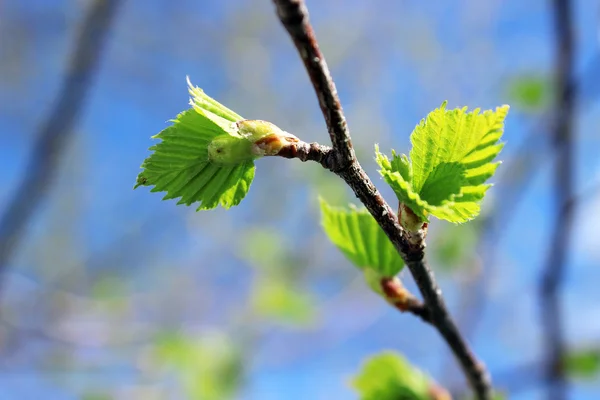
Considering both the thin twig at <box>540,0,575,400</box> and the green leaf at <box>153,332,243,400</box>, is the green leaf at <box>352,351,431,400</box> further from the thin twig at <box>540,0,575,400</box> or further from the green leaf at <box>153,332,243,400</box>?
the green leaf at <box>153,332,243,400</box>

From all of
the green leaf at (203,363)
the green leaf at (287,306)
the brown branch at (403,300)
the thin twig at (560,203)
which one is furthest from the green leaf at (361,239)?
the green leaf at (203,363)

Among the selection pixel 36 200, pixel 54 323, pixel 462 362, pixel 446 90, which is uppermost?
pixel 446 90

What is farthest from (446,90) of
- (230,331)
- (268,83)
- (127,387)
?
(127,387)

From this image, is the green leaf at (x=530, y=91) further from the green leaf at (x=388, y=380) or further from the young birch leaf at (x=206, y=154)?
the young birch leaf at (x=206, y=154)

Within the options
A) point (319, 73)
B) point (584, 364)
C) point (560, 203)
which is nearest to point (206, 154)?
point (319, 73)

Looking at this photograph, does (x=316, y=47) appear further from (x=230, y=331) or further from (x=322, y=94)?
(x=230, y=331)

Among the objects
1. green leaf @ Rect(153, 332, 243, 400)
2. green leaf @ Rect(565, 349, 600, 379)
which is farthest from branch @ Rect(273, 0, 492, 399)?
green leaf @ Rect(153, 332, 243, 400)

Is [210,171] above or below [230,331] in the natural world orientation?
below
